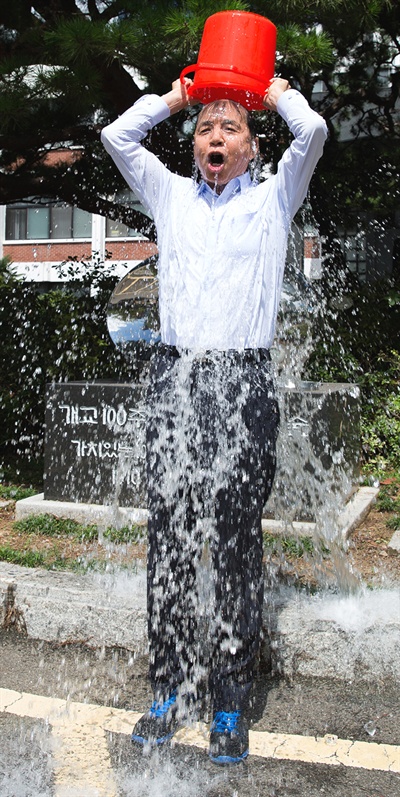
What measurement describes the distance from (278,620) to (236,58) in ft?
6.45

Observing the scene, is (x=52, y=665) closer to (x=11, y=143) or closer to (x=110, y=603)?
(x=110, y=603)

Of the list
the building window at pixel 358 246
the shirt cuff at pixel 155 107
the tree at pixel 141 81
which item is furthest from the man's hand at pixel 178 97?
the building window at pixel 358 246

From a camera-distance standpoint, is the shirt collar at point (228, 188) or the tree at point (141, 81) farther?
the tree at point (141, 81)

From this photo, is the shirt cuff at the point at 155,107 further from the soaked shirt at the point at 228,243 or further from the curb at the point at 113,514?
the curb at the point at 113,514

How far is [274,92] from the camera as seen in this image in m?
2.37

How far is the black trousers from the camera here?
7.53 feet

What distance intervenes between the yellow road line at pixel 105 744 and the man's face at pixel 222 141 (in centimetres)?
174

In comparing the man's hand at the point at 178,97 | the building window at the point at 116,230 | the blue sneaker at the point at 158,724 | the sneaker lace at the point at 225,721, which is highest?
the building window at the point at 116,230

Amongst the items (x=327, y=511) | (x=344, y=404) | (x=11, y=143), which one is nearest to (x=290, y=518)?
(x=327, y=511)

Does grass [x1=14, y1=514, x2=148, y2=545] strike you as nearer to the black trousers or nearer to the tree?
the black trousers

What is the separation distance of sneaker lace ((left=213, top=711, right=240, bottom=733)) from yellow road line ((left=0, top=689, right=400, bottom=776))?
0.10 meters

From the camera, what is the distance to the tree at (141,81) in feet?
13.2

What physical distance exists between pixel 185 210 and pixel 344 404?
2946 mm

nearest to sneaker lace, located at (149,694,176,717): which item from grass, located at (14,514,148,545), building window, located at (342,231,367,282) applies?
grass, located at (14,514,148,545)
